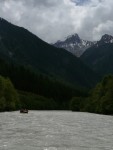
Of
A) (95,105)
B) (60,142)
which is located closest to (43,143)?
(60,142)

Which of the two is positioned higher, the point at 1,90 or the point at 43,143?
the point at 1,90

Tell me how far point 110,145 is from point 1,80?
136 metres

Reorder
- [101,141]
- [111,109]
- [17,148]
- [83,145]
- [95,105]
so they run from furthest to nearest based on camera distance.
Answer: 1. [95,105]
2. [111,109]
3. [101,141]
4. [83,145]
5. [17,148]

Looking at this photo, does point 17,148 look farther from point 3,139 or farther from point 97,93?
point 97,93

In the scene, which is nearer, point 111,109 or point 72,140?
point 72,140

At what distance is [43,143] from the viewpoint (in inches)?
2223

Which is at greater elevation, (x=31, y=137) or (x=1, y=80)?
(x=1, y=80)

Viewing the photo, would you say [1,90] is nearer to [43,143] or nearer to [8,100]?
[8,100]

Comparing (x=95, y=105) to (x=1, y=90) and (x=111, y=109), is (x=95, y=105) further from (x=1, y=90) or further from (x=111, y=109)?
(x=1, y=90)

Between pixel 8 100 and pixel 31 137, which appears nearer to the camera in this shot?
pixel 31 137

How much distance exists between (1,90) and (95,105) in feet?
134

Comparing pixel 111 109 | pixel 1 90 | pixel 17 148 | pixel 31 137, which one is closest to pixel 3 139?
pixel 31 137

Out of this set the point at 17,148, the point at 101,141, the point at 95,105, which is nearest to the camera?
the point at 17,148

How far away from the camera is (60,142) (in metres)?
57.7
